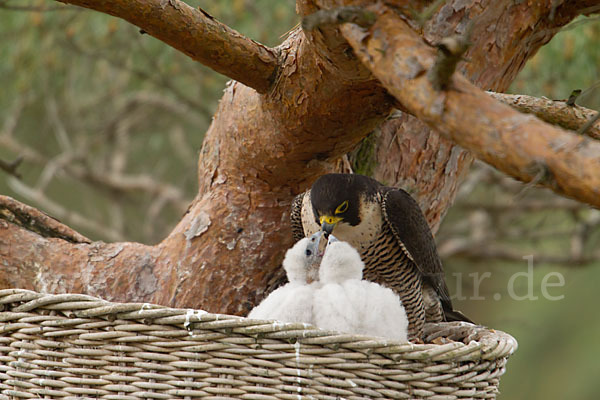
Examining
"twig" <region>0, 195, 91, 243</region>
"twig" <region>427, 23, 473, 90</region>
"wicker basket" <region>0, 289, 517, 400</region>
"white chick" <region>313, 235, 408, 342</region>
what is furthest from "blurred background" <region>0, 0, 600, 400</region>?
"twig" <region>427, 23, 473, 90</region>

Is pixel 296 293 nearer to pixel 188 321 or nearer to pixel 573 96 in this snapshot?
pixel 188 321

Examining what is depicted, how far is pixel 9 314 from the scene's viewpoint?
178 cm

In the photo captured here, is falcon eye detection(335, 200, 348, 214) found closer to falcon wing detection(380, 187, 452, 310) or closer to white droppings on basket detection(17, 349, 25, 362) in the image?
falcon wing detection(380, 187, 452, 310)

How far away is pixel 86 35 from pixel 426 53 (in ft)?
14.5

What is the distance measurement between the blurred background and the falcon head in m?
1.32

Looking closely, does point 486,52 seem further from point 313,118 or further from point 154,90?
point 154,90

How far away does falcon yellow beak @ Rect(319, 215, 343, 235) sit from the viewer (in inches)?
97.5

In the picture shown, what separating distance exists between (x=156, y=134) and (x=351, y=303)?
4.96m

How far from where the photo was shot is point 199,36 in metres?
1.93

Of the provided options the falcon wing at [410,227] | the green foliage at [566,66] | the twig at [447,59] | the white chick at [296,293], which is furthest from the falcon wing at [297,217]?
the green foliage at [566,66]

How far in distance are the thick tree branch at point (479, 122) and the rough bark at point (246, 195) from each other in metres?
0.70

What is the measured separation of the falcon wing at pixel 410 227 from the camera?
248 centimetres

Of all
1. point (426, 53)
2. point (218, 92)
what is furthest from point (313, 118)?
point (218, 92)

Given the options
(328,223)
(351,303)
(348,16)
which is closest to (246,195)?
(328,223)
